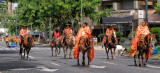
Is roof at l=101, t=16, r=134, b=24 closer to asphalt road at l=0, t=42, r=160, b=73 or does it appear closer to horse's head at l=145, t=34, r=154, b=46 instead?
asphalt road at l=0, t=42, r=160, b=73

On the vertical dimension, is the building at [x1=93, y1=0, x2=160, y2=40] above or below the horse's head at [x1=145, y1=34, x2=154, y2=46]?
above

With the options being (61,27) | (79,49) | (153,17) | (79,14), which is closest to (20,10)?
(61,27)

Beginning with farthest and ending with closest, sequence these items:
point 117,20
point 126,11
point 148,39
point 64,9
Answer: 1. point 126,11
2. point 117,20
3. point 64,9
4. point 148,39

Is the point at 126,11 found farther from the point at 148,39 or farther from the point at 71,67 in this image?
the point at 71,67

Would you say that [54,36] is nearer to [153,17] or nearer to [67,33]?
[67,33]

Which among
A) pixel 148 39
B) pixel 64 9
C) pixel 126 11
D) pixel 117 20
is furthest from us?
pixel 126 11

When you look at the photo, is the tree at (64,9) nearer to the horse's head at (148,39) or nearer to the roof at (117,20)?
the roof at (117,20)

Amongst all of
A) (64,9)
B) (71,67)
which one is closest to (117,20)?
(64,9)

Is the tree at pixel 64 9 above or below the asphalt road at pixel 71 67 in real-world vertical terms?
above

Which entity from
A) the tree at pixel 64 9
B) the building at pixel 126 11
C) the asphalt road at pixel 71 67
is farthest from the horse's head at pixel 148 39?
the building at pixel 126 11

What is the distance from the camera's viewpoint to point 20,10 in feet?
229

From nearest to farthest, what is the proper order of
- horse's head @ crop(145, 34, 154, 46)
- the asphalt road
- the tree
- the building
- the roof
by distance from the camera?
the asphalt road
horse's head @ crop(145, 34, 154, 46)
the tree
the roof
the building

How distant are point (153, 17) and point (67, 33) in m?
37.4

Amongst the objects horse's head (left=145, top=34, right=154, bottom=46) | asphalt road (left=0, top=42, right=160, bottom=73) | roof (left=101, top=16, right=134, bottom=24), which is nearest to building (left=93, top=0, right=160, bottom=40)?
roof (left=101, top=16, right=134, bottom=24)
